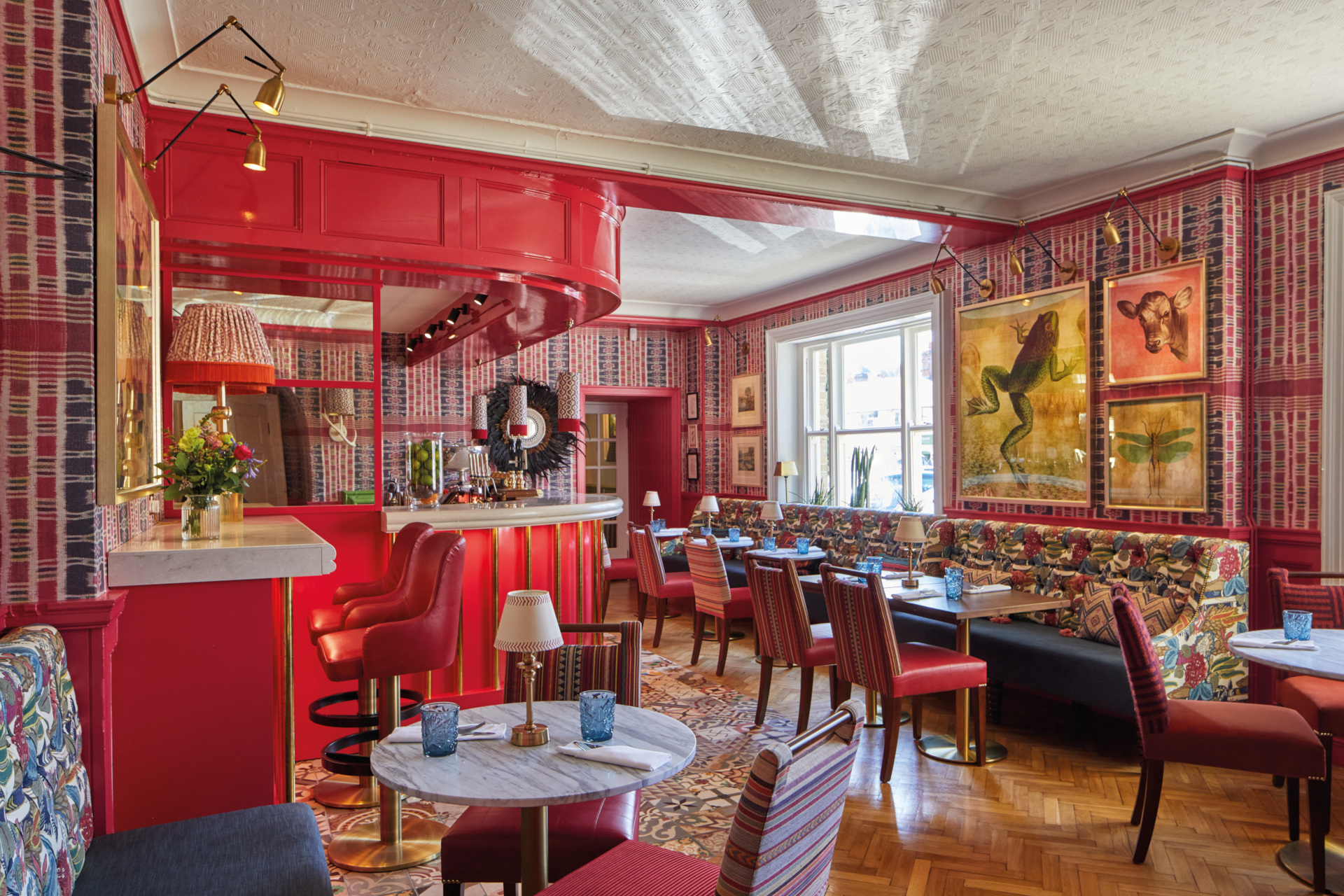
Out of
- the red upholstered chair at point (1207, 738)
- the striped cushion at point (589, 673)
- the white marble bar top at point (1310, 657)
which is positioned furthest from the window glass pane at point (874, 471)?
the striped cushion at point (589, 673)

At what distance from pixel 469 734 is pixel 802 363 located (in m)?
6.74

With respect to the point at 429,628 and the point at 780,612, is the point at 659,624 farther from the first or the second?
the point at 429,628

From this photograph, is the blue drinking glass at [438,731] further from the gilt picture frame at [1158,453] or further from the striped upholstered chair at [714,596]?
the gilt picture frame at [1158,453]

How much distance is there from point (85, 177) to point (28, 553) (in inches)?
37.1

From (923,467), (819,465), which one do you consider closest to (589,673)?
(923,467)

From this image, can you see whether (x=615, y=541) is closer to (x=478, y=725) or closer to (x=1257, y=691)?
(x=1257, y=691)

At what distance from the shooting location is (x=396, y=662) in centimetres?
319

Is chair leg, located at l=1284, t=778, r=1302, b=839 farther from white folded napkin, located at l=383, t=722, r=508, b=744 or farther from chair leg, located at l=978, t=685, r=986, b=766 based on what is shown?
white folded napkin, located at l=383, t=722, r=508, b=744

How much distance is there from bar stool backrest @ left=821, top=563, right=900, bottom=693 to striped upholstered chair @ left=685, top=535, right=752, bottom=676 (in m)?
1.68

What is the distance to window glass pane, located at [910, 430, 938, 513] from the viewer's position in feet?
23.2

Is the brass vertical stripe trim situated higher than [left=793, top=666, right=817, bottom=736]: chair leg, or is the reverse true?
the brass vertical stripe trim

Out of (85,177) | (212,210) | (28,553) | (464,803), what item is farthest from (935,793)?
(212,210)

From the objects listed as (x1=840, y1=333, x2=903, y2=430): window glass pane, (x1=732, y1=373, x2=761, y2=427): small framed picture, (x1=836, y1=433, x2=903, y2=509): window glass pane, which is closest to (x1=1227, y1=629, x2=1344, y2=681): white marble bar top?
(x1=836, y1=433, x2=903, y2=509): window glass pane

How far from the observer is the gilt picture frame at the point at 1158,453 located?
4.64m
